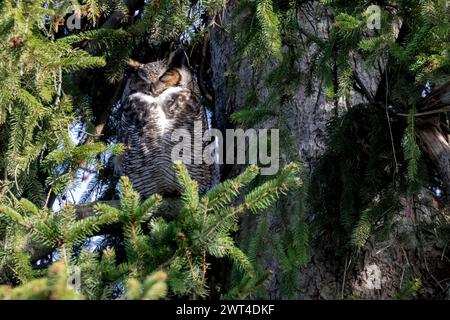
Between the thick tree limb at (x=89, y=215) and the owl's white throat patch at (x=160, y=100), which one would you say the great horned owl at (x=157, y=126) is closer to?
the owl's white throat patch at (x=160, y=100)

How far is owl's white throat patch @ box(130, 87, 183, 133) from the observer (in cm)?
321

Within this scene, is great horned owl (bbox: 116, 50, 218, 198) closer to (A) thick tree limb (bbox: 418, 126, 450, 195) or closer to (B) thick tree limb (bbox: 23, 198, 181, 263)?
(B) thick tree limb (bbox: 23, 198, 181, 263)

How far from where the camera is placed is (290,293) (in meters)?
1.96

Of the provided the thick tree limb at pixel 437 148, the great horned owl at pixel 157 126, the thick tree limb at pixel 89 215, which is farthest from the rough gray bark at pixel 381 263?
the great horned owl at pixel 157 126

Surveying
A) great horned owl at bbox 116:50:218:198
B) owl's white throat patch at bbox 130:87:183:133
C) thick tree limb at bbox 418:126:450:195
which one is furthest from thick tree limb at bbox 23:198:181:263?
thick tree limb at bbox 418:126:450:195

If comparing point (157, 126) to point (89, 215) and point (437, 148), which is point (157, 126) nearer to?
Answer: point (89, 215)

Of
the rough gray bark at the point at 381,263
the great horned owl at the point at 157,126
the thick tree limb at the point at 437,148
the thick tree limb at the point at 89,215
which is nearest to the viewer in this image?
the thick tree limb at the point at 437,148

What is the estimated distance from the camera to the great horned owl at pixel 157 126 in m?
3.19

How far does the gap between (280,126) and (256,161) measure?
0.14 metres

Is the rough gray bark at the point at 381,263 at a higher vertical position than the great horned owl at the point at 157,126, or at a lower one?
lower

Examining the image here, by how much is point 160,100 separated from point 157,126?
5.8 inches
